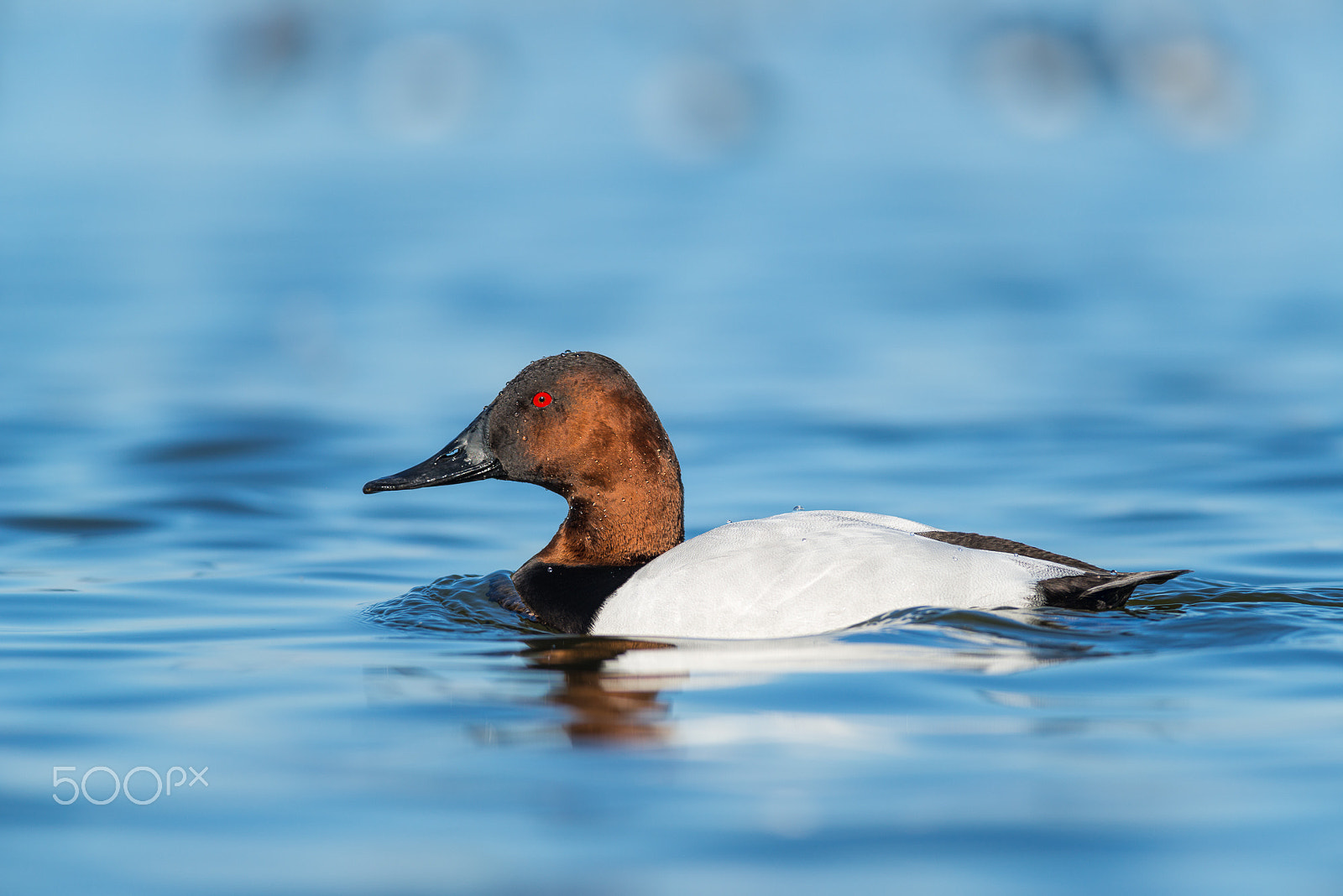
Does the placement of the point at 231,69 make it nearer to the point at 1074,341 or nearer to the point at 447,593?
the point at 447,593

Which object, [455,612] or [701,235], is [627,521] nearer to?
[455,612]

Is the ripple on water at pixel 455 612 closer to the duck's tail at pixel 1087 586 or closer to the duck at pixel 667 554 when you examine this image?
the duck at pixel 667 554

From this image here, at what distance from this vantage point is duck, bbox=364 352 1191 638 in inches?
220

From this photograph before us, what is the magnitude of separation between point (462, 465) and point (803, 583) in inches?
64.2

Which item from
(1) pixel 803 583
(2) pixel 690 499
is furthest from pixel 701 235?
(1) pixel 803 583

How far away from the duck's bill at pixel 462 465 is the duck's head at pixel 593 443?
0.06 meters

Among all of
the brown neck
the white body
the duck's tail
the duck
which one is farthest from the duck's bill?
the duck's tail

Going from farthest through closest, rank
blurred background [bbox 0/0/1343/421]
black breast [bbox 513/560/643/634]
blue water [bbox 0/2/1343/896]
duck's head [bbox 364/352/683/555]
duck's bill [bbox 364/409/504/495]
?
1. blurred background [bbox 0/0/1343/421]
2. duck's bill [bbox 364/409/504/495]
3. duck's head [bbox 364/352/683/555]
4. black breast [bbox 513/560/643/634]
5. blue water [bbox 0/2/1343/896]

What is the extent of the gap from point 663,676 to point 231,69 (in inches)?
267

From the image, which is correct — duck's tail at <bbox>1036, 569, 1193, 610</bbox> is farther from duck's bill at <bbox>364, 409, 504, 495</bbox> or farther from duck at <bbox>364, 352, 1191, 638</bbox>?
duck's bill at <bbox>364, 409, 504, 495</bbox>

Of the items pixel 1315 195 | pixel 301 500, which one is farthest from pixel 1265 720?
pixel 1315 195

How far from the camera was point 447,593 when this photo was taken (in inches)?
267

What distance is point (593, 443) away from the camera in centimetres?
640

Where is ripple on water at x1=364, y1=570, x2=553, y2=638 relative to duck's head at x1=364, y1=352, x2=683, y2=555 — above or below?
below
